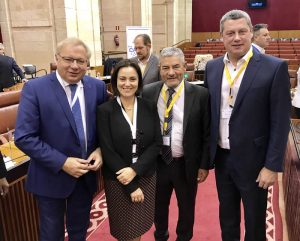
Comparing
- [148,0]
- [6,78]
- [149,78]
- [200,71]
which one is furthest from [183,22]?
[149,78]

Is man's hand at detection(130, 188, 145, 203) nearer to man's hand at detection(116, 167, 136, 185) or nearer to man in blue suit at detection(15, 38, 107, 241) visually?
man's hand at detection(116, 167, 136, 185)

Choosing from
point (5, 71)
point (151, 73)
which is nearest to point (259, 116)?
point (151, 73)

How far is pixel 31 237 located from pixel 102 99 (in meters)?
1.17

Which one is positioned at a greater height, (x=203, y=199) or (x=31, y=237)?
(x=31, y=237)

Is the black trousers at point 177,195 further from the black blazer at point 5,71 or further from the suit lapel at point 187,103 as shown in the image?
the black blazer at point 5,71

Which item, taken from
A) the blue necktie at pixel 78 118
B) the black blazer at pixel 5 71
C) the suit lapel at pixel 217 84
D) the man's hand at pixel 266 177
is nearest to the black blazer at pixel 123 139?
the blue necktie at pixel 78 118

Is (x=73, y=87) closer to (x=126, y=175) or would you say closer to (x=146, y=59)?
(x=126, y=175)

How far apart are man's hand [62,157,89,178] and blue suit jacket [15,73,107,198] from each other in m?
0.03

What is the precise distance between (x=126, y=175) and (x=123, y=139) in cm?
21

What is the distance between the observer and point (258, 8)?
17156 mm

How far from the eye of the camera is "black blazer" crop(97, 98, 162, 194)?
5.92 ft

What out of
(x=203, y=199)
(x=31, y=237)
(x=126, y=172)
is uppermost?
(x=126, y=172)

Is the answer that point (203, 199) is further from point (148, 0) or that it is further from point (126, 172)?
point (148, 0)

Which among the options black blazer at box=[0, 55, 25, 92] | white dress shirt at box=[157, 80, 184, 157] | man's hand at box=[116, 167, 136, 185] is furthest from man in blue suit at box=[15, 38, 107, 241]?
black blazer at box=[0, 55, 25, 92]
